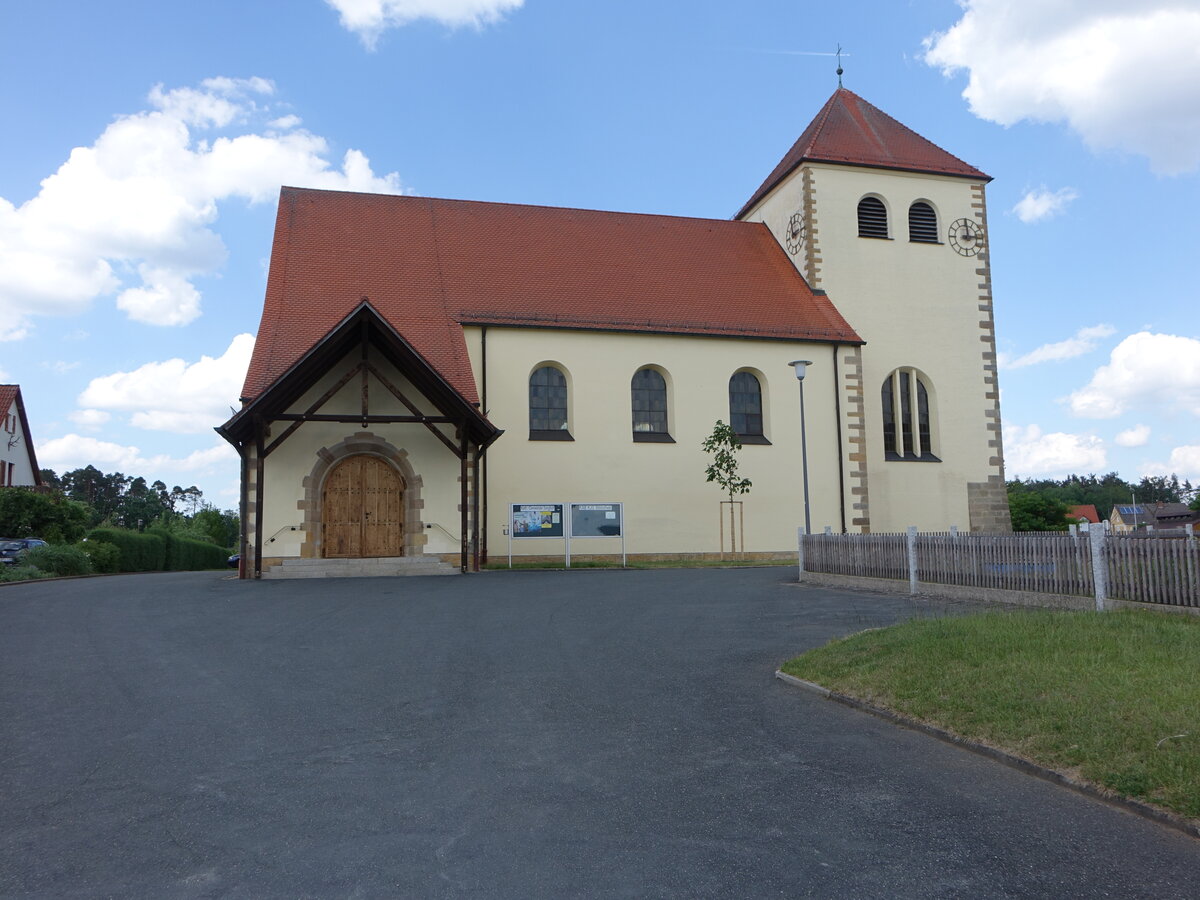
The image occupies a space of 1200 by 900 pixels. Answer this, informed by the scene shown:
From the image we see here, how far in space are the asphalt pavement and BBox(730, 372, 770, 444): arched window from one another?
16.6 meters

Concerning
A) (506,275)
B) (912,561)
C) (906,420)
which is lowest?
(912,561)

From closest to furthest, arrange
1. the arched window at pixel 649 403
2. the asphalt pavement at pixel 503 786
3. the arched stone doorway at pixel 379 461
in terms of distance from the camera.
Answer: the asphalt pavement at pixel 503 786 < the arched stone doorway at pixel 379 461 < the arched window at pixel 649 403

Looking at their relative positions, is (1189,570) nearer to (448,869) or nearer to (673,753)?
(673,753)

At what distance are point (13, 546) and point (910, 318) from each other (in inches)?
1072

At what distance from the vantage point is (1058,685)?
649 cm

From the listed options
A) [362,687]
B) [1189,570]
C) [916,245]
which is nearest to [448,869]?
[362,687]

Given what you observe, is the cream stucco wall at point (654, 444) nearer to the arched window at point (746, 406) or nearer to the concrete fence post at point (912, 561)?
the arched window at point (746, 406)

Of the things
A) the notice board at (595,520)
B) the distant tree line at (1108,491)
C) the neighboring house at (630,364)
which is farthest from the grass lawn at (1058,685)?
the distant tree line at (1108,491)

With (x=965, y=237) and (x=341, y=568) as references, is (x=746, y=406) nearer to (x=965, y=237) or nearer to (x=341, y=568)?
(x=965, y=237)

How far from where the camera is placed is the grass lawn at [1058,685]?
17.1 feet

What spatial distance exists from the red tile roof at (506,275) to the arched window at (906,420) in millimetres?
2380

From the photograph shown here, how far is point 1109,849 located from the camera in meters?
4.32

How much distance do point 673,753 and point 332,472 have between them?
1667cm

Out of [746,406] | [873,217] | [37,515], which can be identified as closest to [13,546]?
[37,515]
